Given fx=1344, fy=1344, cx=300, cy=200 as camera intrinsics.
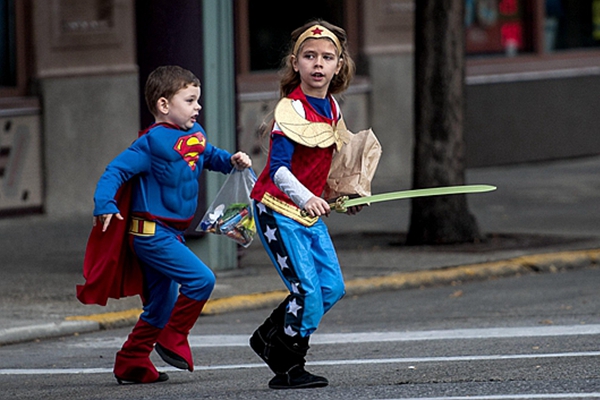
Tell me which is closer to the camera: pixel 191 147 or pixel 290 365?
pixel 290 365

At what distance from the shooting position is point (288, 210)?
19.7 ft

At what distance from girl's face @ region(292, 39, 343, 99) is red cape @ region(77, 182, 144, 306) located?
1.02m

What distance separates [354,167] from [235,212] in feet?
2.30

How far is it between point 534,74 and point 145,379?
12571 mm

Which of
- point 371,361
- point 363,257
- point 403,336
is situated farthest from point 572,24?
point 371,361

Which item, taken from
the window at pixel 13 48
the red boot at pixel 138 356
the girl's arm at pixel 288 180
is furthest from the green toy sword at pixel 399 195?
the window at pixel 13 48

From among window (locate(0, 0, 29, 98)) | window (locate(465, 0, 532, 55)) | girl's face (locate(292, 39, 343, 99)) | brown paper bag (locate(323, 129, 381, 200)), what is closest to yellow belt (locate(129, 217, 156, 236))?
brown paper bag (locate(323, 129, 381, 200))

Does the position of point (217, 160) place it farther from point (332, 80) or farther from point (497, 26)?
point (497, 26)

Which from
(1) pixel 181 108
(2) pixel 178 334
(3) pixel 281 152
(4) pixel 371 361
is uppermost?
(1) pixel 181 108

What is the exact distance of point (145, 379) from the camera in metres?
6.58

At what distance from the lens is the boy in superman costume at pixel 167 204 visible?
6277 mm

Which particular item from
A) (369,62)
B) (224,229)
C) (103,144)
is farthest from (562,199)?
(224,229)

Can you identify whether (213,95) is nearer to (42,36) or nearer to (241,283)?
(241,283)

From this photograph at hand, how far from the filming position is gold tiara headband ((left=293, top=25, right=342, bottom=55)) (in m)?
6.01
